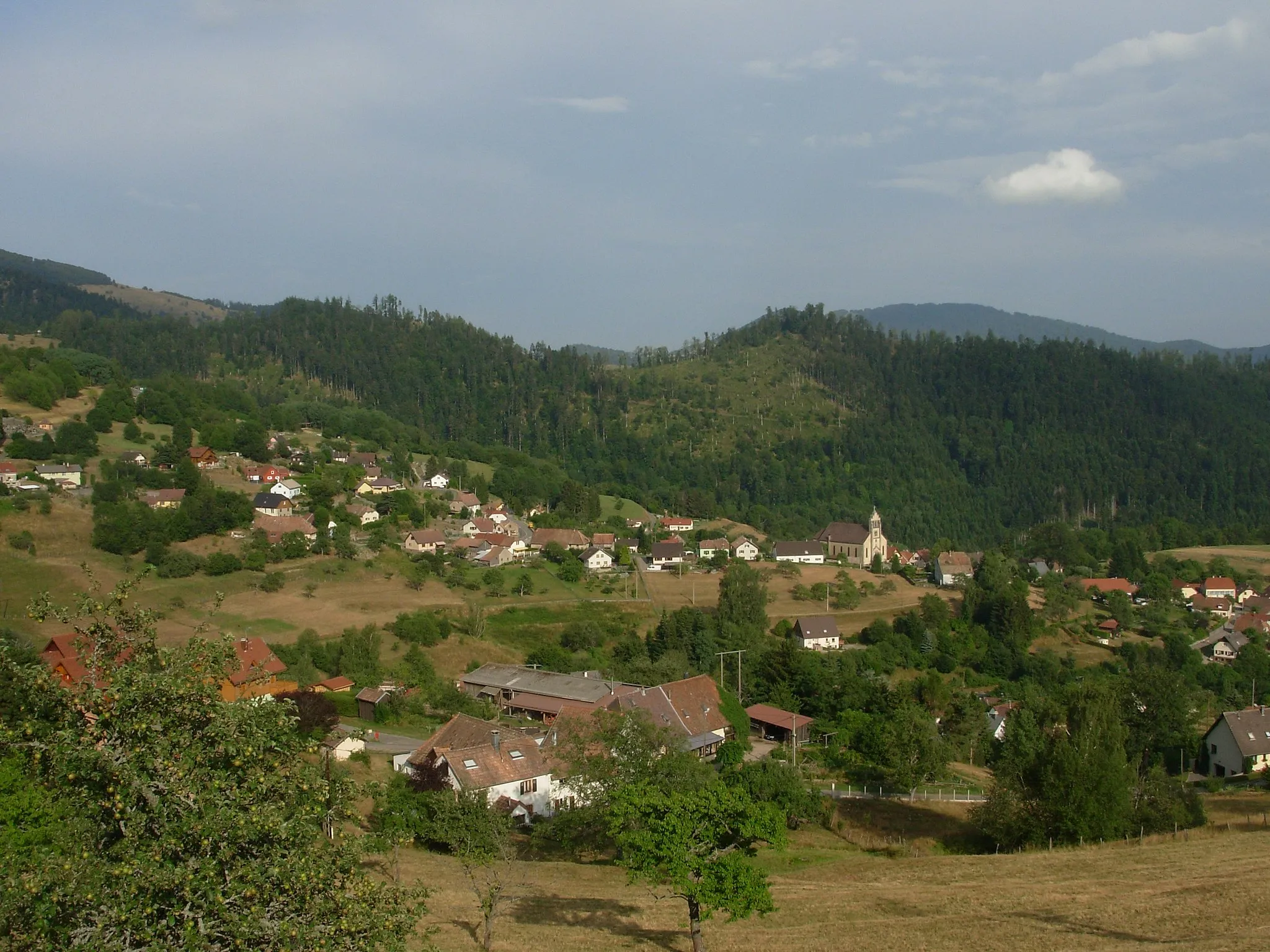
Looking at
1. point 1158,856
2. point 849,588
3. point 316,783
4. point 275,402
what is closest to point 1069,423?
point 849,588

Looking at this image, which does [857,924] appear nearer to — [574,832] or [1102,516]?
[574,832]

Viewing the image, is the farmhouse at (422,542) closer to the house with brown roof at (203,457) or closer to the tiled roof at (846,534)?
the house with brown roof at (203,457)

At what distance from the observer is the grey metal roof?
118 feet

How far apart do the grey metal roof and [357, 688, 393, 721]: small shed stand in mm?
4609

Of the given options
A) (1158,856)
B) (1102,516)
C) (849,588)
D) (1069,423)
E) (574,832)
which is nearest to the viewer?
(1158,856)

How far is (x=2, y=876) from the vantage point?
6.39m

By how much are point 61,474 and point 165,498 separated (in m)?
6.84

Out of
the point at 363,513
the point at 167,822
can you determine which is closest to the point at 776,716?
the point at 363,513

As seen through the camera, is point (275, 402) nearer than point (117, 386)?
No

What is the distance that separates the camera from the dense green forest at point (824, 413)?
380 feet

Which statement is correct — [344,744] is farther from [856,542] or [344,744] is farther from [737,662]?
[856,542]

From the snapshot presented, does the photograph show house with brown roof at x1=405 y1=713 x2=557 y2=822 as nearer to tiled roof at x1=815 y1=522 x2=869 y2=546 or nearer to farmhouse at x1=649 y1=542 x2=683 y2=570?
farmhouse at x1=649 y1=542 x2=683 y2=570

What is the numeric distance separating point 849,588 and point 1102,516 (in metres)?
77.9

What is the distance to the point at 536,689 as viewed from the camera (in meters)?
37.2
